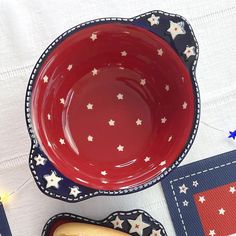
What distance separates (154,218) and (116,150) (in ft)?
0.32

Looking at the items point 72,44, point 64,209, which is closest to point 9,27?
point 72,44

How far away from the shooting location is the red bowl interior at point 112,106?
1.94ft

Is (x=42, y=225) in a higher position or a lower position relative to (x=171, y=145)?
lower

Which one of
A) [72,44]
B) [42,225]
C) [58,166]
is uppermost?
[72,44]

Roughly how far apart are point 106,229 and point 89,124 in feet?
0.41

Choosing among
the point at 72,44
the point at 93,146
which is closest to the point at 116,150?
the point at 93,146

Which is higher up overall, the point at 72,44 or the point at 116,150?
the point at 72,44

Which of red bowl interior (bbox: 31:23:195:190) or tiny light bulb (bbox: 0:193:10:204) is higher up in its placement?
red bowl interior (bbox: 31:23:195:190)

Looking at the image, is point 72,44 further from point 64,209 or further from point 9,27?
point 64,209

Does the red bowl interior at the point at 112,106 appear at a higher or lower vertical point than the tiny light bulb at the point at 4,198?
higher

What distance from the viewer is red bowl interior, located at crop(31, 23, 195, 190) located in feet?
1.94

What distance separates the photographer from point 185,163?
2.19 feet

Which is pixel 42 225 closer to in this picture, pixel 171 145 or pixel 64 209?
pixel 64 209

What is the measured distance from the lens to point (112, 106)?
0.65 metres
